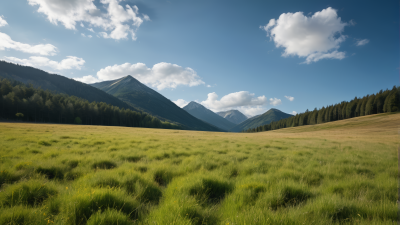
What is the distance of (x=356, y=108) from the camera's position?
97.9 meters

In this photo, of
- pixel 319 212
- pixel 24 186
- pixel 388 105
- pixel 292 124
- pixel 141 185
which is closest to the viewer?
pixel 319 212

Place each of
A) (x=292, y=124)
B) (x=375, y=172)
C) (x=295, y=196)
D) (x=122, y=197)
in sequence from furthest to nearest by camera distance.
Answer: (x=292, y=124) → (x=375, y=172) → (x=295, y=196) → (x=122, y=197)

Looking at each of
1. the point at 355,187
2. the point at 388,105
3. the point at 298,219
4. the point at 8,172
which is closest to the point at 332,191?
the point at 355,187

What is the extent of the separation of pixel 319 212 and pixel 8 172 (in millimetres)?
8631

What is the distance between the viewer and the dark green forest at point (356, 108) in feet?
265

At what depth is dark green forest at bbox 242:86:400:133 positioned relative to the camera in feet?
265

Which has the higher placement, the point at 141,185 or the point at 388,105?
the point at 388,105

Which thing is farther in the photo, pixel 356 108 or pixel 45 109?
pixel 356 108

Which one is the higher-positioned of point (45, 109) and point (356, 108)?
point (356, 108)

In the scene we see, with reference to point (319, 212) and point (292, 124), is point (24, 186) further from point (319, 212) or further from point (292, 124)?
point (292, 124)

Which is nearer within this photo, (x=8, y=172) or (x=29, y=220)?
(x=29, y=220)

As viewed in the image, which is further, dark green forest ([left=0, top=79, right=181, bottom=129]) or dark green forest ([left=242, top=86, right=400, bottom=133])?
dark green forest ([left=242, top=86, right=400, bottom=133])

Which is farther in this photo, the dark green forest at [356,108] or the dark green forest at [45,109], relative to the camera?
the dark green forest at [356,108]

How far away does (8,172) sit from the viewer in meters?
4.82
